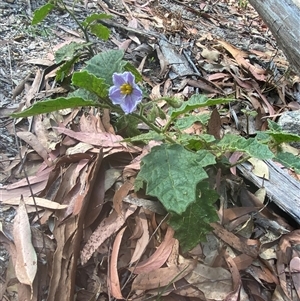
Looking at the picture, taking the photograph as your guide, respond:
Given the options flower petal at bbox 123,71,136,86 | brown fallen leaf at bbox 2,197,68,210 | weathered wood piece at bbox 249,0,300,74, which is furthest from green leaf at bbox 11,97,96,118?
weathered wood piece at bbox 249,0,300,74

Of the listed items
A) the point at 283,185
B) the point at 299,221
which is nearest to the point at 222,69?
the point at 283,185

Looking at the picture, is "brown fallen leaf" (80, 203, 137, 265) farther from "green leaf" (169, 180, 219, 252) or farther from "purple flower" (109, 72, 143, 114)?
"purple flower" (109, 72, 143, 114)

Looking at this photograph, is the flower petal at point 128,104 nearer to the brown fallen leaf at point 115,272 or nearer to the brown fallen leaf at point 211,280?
the brown fallen leaf at point 115,272

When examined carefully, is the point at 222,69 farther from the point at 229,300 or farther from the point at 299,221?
the point at 229,300

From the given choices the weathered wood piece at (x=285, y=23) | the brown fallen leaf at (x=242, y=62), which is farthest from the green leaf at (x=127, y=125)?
the brown fallen leaf at (x=242, y=62)

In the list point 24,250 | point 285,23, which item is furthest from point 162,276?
point 285,23

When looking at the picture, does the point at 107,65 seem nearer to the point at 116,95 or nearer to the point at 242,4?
the point at 116,95

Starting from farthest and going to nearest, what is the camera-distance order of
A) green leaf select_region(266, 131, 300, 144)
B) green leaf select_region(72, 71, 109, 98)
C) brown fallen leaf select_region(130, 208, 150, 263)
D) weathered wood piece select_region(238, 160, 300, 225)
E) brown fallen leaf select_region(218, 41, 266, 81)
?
1. brown fallen leaf select_region(218, 41, 266, 81)
2. weathered wood piece select_region(238, 160, 300, 225)
3. brown fallen leaf select_region(130, 208, 150, 263)
4. green leaf select_region(266, 131, 300, 144)
5. green leaf select_region(72, 71, 109, 98)
